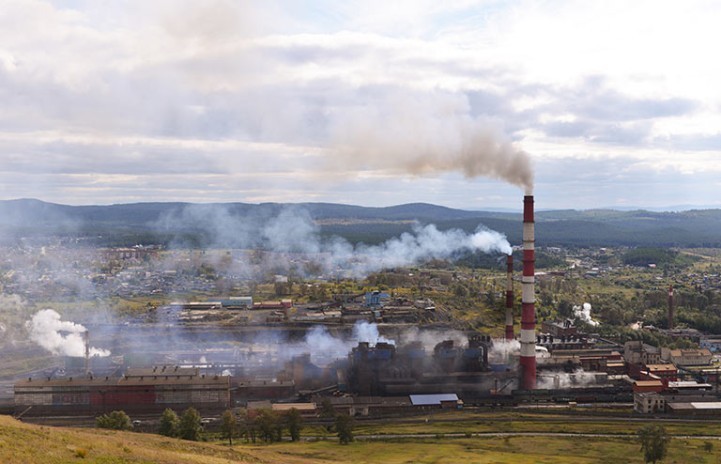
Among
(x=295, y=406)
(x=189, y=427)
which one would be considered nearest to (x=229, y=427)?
(x=189, y=427)

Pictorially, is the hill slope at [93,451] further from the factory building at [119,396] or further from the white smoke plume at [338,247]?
the white smoke plume at [338,247]

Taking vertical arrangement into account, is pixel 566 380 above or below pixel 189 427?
below

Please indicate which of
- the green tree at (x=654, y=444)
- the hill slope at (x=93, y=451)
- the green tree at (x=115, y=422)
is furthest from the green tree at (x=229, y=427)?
the green tree at (x=654, y=444)

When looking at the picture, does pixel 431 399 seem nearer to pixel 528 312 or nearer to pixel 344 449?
pixel 528 312

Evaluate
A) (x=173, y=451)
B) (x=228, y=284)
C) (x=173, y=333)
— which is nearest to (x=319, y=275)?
(x=228, y=284)

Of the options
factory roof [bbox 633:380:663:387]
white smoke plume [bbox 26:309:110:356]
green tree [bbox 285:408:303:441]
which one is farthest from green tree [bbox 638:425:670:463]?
white smoke plume [bbox 26:309:110:356]

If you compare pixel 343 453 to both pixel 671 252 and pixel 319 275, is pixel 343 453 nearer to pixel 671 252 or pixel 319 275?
pixel 319 275
